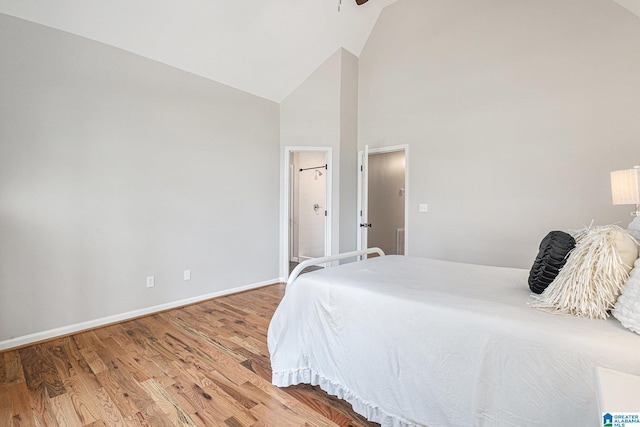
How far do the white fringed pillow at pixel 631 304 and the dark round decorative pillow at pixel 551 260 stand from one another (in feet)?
0.94

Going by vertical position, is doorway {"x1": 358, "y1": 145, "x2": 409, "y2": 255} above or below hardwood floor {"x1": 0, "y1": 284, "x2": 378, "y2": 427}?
above

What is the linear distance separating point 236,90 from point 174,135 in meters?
1.07

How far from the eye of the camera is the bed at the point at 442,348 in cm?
100

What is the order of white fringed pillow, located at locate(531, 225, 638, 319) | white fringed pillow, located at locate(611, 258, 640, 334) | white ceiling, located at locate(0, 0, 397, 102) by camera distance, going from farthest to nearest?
white ceiling, located at locate(0, 0, 397, 102) < white fringed pillow, located at locate(531, 225, 638, 319) < white fringed pillow, located at locate(611, 258, 640, 334)

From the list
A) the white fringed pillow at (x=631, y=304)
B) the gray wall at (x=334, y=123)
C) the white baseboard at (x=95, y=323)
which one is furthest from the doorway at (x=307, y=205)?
the white fringed pillow at (x=631, y=304)

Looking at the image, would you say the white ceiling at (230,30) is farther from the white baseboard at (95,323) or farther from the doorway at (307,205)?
the white baseboard at (95,323)

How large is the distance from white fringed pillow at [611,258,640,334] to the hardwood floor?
4.03 ft

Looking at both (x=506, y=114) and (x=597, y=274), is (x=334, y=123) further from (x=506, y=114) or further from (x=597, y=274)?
(x=597, y=274)

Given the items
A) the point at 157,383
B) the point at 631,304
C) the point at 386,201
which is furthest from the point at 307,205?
the point at 631,304

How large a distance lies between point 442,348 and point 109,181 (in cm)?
316

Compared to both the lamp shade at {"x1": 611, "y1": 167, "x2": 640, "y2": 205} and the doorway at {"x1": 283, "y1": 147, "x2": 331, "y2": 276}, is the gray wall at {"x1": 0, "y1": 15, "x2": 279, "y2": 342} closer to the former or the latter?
the doorway at {"x1": 283, "y1": 147, "x2": 331, "y2": 276}

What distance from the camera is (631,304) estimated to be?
1.03 m

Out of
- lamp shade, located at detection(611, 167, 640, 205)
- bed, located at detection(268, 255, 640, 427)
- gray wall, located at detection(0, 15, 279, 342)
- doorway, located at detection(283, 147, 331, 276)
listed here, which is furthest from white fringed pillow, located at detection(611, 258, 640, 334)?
doorway, located at detection(283, 147, 331, 276)

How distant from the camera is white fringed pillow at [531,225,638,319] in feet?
3.67
